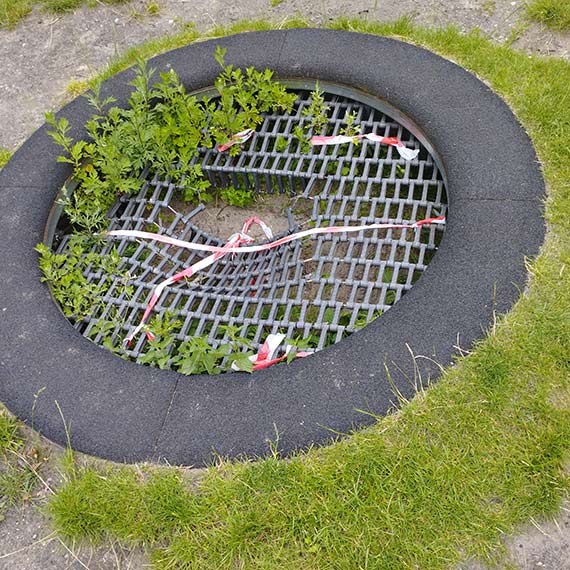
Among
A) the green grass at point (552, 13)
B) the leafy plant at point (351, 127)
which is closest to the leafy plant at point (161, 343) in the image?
the leafy plant at point (351, 127)

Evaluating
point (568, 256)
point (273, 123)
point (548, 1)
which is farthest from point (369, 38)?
point (568, 256)

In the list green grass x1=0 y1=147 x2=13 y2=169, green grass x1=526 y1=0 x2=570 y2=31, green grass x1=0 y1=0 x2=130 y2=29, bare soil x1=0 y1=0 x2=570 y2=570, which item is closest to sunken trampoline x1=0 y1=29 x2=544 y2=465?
green grass x1=0 y1=147 x2=13 y2=169

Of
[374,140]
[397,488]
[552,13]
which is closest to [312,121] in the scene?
[374,140]

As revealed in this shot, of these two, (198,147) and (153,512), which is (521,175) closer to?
(198,147)

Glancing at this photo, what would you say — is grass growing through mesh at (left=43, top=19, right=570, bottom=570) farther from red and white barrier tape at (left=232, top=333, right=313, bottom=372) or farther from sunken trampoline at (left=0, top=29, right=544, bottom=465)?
red and white barrier tape at (left=232, top=333, right=313, bottom=372)

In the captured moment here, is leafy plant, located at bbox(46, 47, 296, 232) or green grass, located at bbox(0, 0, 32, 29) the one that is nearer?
leafy plant, located at bbox(46, 47, 296, 232)

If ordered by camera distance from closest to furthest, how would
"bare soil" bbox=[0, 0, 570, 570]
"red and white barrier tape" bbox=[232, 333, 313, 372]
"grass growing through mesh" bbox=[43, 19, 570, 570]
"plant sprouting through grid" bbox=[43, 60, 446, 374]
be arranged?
"grass growing through mesh" bbox=[43, 19, 570, 570] → "red and white barrier tape" bbox=[232, 333, 313, 372] → "plant sprouting through grid" bbox=[43, 60, 446, 374] → "bare soil" bbox=[0, 0, 570, 570]
